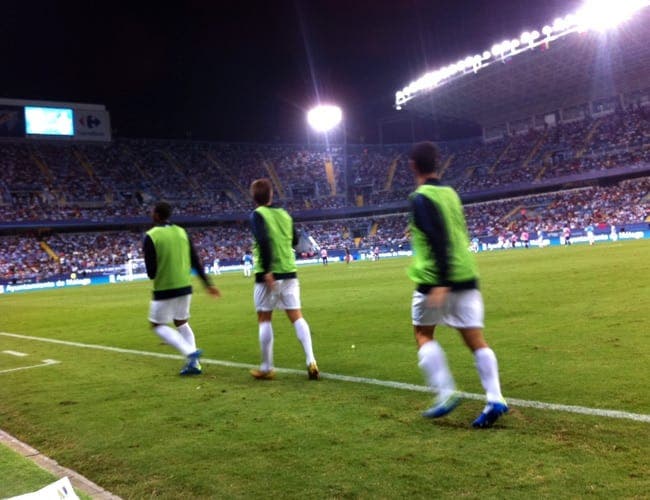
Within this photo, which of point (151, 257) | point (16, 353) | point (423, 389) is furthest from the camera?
point (16, 353)

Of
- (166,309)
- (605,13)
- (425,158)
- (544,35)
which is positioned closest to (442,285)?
(425,158)

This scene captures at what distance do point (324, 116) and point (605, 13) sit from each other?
29.6 m

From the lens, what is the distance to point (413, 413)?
471 cm

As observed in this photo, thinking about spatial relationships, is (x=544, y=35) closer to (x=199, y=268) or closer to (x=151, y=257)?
(x=199, y=268)

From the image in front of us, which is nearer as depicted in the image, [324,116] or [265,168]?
[324,116]

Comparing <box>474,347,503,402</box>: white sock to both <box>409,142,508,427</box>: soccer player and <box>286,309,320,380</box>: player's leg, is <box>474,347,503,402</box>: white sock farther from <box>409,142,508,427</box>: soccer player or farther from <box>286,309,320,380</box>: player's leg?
<box>286,309,320,380</box>: player's leg

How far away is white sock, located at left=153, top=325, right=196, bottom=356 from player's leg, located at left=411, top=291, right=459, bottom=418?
3433 mm

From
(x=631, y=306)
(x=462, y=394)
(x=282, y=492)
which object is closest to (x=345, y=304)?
(x=631, y=306)

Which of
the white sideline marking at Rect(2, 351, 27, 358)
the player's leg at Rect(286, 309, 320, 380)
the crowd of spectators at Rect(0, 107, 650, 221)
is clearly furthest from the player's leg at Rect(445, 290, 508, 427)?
the crowd of spectators at Rect(0, 107, 650, 221)

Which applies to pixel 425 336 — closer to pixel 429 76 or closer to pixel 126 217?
pixel 429 76

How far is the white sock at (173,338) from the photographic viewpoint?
6809 mm

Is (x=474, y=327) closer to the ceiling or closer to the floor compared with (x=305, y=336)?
closer to the ceiling

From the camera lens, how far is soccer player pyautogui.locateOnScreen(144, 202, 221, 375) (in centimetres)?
680

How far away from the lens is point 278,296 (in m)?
6.39
